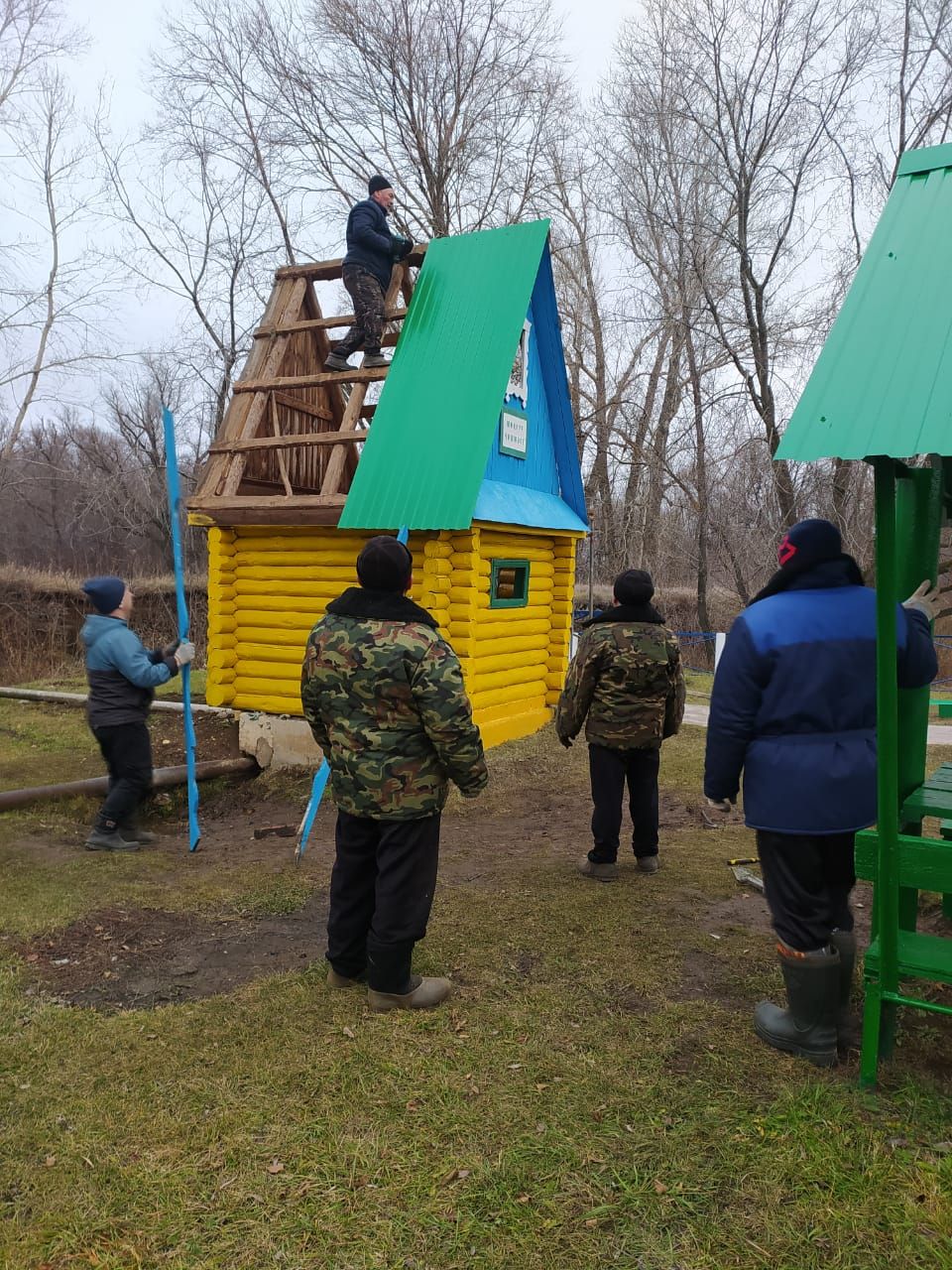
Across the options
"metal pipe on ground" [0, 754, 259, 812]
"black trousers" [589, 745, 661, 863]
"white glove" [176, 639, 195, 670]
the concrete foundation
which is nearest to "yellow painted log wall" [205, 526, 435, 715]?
the concrete foundation

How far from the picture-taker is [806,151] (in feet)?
60.4

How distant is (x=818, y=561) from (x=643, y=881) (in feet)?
9.56

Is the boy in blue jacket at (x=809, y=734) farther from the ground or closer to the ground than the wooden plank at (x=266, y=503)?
closer to the ground

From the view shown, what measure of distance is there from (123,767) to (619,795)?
12.0 feet

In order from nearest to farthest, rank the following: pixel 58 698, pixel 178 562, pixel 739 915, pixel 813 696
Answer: pixel 813 696, pixel 739 915, pixel 178 562, pixel 58 698

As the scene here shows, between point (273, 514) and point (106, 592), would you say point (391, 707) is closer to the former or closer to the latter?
point (106, 592)

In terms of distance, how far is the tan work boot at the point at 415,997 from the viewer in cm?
373

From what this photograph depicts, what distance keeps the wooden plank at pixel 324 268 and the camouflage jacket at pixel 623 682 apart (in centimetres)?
623

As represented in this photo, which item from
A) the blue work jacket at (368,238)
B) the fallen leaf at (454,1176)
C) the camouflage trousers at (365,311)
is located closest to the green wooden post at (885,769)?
the fallen leaf at (454,1176)

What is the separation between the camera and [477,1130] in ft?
9.54

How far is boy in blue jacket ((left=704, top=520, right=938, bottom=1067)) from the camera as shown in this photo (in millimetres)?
3154

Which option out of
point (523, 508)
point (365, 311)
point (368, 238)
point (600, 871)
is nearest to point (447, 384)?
point (365, 311)

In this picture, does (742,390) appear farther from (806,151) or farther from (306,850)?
(306,850)

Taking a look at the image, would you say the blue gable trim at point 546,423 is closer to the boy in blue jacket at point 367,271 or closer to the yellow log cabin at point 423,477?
the yellow log cabin at point 423,477
